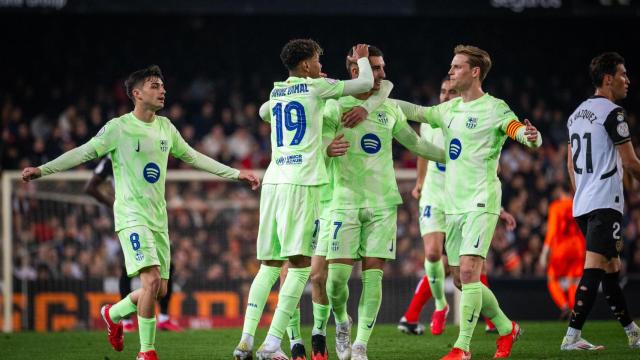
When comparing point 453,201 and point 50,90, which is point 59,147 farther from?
point 453,201

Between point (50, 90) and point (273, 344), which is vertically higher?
point (50, 90)

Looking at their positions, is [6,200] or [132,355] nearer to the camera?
[132,355]

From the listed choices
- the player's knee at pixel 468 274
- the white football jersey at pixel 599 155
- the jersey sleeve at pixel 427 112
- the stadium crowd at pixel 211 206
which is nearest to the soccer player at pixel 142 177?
the jersey sleeve at pixel 427 112

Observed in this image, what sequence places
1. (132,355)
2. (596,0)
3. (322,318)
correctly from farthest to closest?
(596,0)
(132,355)
(322,318)

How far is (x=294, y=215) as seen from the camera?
23.2ft

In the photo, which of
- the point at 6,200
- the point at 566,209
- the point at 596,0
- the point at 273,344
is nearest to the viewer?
the point at 273,344

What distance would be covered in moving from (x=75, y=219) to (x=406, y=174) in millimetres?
4881

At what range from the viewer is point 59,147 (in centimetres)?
1777

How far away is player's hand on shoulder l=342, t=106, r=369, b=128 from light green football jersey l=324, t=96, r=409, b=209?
15 cm

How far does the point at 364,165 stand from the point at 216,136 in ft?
36.9

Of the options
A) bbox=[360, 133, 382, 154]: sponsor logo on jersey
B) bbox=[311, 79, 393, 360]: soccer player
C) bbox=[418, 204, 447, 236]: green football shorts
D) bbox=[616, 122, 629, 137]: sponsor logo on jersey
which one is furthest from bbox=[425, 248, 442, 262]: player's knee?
bbox=[616, 122, 629, 137]: sponsor logo on jersey

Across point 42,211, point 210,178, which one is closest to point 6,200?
point 42,211

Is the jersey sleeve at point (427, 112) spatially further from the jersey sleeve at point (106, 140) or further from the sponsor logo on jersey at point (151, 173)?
the jersey sleeve at point (106, 140)

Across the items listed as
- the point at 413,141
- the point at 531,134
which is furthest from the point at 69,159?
the point at 531,134
